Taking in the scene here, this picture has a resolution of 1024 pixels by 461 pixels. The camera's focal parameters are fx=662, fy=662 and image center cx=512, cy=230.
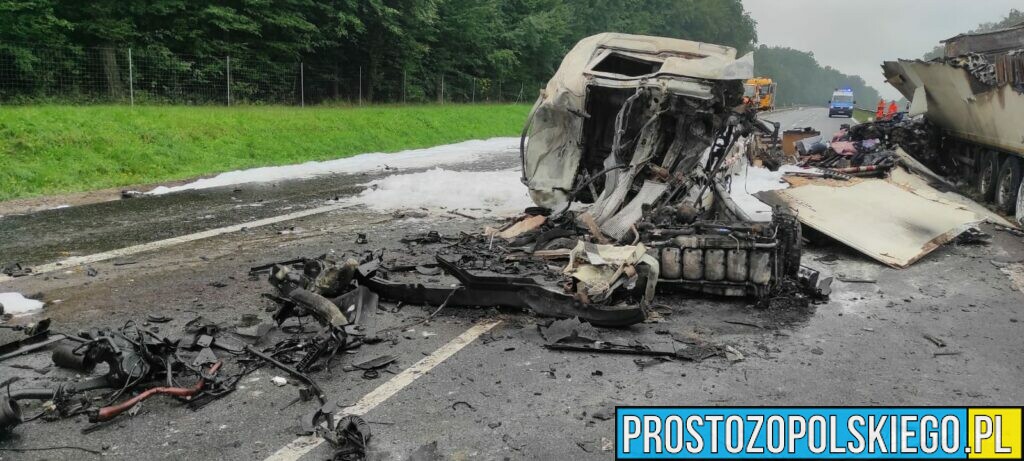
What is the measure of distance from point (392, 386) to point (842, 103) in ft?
164

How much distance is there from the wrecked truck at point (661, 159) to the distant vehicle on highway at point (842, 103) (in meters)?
43.8

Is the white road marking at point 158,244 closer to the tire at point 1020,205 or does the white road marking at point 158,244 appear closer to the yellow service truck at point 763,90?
the tire at point 1020,205

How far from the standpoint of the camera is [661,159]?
7207 mm

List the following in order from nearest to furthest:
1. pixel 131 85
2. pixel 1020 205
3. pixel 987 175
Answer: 1. pixel 1020 205
2. pixel 987 175
3. pixel 131 85

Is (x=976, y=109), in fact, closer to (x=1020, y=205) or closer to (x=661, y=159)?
(x=1020, y=205)

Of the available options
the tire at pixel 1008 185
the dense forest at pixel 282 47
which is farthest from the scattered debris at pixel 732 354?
the dense forest at pixel 282 47

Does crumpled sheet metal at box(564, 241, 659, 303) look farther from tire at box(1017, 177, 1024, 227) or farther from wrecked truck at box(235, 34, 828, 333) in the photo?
tire at box(1017, 177, 1024, 227)

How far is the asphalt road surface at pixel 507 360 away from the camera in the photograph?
3.19m

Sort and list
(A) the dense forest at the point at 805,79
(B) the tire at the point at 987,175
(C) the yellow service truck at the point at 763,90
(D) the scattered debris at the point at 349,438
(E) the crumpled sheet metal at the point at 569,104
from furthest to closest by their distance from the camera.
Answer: (A) the dense forest at the point at 805,79, (C) the yellow service truck at the point at 763,90, (B) the tire at the point at 987,175, (E) the crumpled sheet metal at the point at 569,104, (D) the scattered debris at the point at 349,438

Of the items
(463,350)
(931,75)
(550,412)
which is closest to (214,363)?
(463,350)

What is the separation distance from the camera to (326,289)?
472cm

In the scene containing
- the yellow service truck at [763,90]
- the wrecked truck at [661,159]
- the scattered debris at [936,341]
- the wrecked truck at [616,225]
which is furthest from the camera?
the yellow service truck at [763,90]

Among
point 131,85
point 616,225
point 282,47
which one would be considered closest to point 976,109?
point 616,225

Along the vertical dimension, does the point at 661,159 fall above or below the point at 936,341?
above
